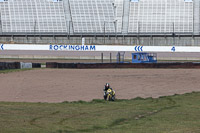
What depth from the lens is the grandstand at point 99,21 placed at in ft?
236

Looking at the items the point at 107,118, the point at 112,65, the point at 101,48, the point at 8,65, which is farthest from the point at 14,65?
the point at 107,118

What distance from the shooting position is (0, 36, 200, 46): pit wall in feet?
223

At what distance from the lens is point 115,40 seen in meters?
71.3

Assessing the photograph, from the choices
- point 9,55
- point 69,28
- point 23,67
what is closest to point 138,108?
point 23,67

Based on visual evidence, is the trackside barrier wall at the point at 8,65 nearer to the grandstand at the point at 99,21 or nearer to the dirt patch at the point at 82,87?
the dirt patch at the point at 82,87

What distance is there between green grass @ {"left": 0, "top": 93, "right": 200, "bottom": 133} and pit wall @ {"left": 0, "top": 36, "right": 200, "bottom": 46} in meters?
51.6

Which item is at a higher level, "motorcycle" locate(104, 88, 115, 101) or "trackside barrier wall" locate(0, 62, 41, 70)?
"trackside barrier wall" locate(0, 62, 41, 70)

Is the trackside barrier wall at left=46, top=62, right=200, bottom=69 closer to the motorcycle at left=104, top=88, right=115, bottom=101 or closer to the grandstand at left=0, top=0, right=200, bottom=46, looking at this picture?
the motorcycle at left=104, top=88, right=115, bottom=101

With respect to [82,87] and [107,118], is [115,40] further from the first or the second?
[107,118]

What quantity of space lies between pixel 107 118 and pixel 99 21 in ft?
213

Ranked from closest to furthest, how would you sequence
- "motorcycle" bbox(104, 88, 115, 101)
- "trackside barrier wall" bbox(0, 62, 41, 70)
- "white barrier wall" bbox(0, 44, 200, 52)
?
"motorcycle" bbox(104, 88, 115, 101) → "trackside barrier wall" bbox(0, 62, 41, 70) → "white barrier wall" bbox(0, 44, 200, 52)

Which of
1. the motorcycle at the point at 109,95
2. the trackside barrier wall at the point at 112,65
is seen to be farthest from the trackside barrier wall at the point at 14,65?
the motorcycle at the point at 109,95

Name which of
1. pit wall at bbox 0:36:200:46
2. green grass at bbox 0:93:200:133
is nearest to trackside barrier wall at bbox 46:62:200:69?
green grass at bbox 0:93:200:133

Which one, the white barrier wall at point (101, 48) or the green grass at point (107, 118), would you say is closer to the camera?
the green grass at point (107, 118)
